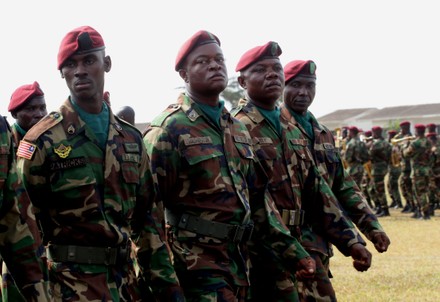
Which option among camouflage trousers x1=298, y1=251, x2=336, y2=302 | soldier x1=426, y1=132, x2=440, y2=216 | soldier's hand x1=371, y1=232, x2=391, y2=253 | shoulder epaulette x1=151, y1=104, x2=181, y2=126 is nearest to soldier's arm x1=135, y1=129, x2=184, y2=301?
shoulder epaulette x1=151, y1=104, x2=181, y2=126

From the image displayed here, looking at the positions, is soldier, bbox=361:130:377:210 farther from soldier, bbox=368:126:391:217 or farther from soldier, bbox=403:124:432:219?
soldier, bbox=403:124:432:219

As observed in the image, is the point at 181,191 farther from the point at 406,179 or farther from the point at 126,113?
the point at 406,179

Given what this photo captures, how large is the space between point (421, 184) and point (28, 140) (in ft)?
58.7

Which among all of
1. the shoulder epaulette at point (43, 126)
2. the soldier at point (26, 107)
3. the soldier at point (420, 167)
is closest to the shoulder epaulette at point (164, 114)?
the shoulder epaulette at point (43, 126)

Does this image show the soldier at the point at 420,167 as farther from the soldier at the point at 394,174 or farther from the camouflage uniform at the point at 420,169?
the soldier at the point at 394,174

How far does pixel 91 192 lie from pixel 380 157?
62.3 feet

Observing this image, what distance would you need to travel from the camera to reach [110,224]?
13.8ft

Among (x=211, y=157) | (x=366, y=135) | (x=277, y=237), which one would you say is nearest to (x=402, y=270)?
(x=277, y=237)

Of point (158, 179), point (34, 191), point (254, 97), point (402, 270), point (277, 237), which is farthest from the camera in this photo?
point (402, 270)

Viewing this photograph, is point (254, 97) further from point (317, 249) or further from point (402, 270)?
point (402, 270)

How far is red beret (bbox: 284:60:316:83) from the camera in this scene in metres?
6.74

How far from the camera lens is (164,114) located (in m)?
5.16

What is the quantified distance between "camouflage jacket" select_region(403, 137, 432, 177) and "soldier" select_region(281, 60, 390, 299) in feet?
48.1

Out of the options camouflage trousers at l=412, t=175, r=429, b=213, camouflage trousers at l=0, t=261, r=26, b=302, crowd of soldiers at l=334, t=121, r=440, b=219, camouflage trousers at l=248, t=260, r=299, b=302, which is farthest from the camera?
crowd of soldiers at l=334, t=121, r=440, b=219
